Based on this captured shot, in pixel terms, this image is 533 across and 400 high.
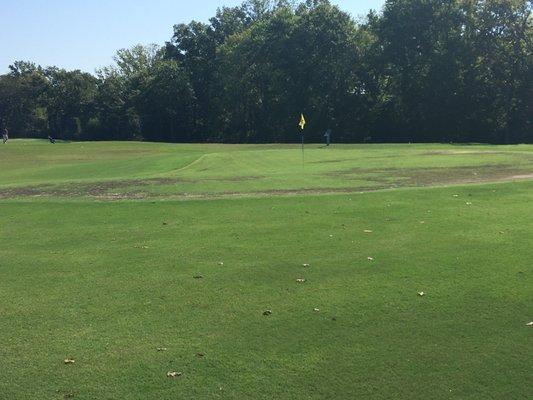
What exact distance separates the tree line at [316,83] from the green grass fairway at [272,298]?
54.0 metres

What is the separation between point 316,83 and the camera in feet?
249

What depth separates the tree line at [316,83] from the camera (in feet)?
213

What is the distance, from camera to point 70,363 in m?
5.71

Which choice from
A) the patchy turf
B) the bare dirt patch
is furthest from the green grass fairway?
the patchy turf

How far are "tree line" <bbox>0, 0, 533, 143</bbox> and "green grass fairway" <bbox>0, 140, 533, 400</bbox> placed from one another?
5397 cm

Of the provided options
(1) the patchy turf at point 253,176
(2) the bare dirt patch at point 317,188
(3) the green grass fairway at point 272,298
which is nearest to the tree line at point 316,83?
(1) the patchy turf at point 253,176

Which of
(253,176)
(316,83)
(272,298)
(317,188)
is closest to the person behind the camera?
(272,298)

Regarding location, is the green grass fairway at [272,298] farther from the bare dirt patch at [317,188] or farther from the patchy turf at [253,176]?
the patchy turf at [253,176]

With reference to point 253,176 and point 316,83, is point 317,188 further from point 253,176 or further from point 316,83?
point 316,83

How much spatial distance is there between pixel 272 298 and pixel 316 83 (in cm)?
7040

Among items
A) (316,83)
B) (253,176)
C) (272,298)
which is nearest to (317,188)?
(253,176)

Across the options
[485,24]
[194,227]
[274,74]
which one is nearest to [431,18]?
[485,24]

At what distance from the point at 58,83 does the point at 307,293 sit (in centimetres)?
10046

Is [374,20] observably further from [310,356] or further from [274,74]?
[310,356]
